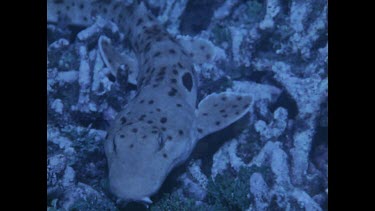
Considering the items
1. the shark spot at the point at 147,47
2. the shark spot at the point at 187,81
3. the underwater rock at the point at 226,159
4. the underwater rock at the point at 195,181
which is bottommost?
the underwater rock at the point at 195,181

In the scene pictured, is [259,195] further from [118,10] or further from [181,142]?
[118,10]

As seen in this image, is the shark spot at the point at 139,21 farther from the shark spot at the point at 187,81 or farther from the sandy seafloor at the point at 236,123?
the shark spot at the point at 187,81

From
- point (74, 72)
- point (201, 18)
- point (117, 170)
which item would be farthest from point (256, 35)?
point (117, 170)

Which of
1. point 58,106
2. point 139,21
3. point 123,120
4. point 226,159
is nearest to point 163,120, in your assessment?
point 123,120

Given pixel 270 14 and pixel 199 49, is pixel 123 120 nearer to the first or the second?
pixel 199 49

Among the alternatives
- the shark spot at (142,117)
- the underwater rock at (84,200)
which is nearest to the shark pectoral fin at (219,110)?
the shark spot at (142,117)

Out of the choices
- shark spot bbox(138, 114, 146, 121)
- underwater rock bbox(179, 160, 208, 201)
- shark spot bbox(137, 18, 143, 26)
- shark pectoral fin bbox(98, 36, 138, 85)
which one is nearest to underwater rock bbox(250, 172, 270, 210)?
underwater rock bbox(179, 160, 208, 201)

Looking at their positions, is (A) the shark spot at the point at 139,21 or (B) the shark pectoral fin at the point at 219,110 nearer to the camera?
(B) the shark pectoral fin at the point at 219,110
